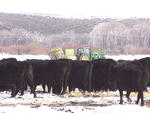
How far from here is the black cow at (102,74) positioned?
16619 millimetres

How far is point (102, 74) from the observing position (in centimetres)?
1683

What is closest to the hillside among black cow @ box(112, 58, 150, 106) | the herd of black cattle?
the herd of black cattle

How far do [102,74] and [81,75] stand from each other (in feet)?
2.75

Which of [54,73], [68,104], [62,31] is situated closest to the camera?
[68,104]

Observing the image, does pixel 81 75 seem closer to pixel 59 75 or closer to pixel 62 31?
pixel 59 75

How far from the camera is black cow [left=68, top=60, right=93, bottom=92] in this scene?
17.0 metres

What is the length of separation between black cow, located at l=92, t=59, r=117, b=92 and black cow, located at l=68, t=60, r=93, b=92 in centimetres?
19

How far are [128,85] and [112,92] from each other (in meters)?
3.90

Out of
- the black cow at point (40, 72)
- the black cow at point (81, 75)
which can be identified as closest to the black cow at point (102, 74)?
the black cow at point (81, 75)

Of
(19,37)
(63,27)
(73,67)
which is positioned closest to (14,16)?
(63,27)

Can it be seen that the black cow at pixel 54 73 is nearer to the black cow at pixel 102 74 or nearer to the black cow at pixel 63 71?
the black cow at pixel 63 71

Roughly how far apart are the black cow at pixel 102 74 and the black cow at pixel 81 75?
187 mm

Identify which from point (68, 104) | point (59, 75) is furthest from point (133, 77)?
point (59, 75)

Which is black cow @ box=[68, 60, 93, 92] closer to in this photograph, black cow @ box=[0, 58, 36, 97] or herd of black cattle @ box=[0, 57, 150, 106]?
herd of black cattle @ box=[0, 57, 150, 106]
